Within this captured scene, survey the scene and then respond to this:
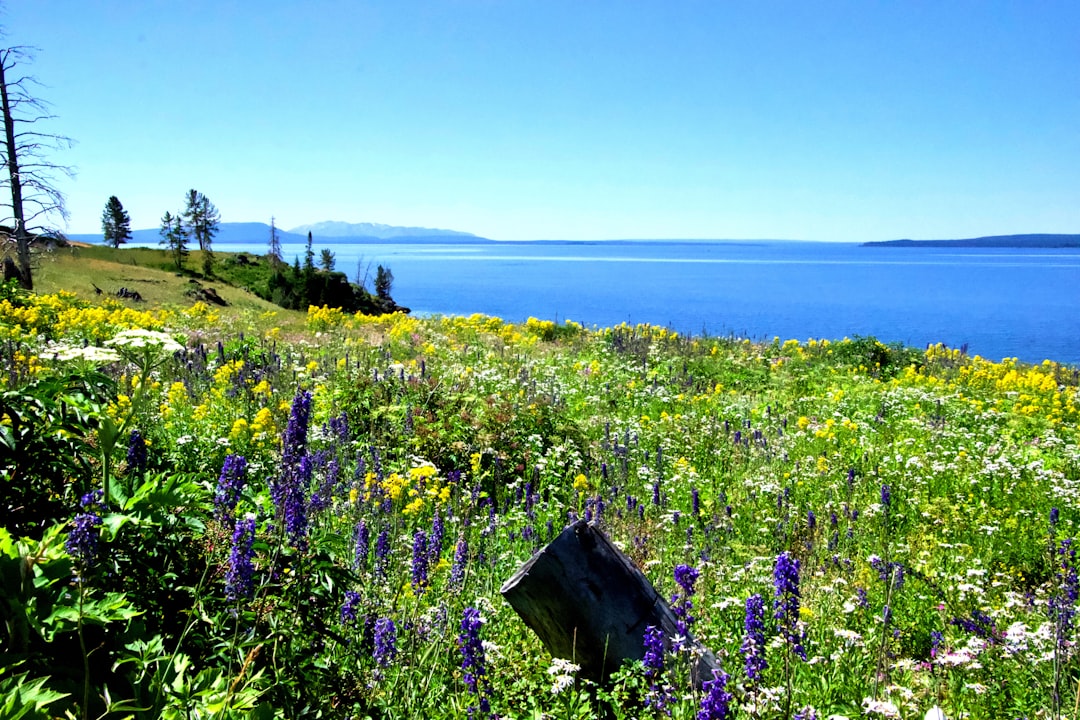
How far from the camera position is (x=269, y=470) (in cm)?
549

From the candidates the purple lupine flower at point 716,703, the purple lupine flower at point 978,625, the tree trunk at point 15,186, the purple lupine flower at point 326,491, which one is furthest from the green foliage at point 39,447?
the tree trunk at point 15,186

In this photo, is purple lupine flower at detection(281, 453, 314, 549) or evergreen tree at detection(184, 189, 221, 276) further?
evergreen tree at detection(184, 189, 221, 276)

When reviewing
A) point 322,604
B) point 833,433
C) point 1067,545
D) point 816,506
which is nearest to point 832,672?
point 1067,545

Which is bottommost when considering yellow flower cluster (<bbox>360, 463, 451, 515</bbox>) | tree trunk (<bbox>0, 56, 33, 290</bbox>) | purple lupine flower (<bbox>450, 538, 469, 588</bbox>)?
yellow flower cluster (<bbox>360, 463, 451, 515</bbox>)

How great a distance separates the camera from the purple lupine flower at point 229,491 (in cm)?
281

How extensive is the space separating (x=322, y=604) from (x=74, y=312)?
13.3 metres

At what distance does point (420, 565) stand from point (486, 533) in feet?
5.30

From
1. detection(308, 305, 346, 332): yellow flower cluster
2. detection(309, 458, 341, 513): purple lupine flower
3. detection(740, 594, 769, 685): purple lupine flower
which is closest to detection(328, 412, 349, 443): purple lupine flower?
detection(309, 458, 341, 513): purple lupine flower

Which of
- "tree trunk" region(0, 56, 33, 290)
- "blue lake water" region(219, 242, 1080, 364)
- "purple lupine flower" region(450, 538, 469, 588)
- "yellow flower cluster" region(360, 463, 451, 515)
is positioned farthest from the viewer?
"blue lake water" region(219, 242, 1080, 364)

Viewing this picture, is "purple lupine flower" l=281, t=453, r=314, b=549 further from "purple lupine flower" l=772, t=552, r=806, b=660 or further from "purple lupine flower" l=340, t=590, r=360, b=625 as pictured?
"purple lupine flower" l=772, t=552, r=806, b=660

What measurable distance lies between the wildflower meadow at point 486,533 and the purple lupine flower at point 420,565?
2 centimetres

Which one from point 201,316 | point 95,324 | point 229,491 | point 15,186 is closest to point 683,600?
point 229,491

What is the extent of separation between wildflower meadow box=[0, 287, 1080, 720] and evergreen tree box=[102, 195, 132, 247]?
10168 cm

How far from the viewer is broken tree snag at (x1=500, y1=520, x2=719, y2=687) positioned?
3.04 metres
